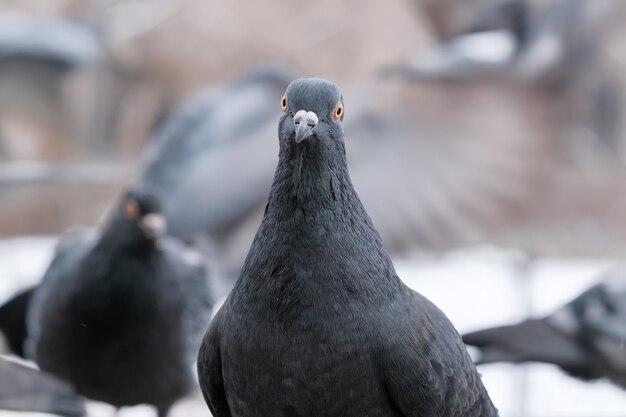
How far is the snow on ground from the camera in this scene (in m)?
5.35

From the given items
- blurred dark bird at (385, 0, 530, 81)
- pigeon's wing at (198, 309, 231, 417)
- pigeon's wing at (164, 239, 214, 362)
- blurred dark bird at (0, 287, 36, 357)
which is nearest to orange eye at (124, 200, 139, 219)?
pigeon's wing at (164, 239, 214, 362)

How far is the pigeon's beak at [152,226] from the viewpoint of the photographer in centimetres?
391

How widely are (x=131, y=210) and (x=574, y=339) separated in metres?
1.84

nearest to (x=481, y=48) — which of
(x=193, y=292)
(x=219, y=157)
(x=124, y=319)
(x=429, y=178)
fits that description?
(x=429, y=178)

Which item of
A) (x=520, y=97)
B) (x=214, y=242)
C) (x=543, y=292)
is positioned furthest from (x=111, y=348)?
(x=543, y=292)

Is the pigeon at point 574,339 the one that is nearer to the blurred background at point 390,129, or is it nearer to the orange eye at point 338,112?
the blurred background at point 390,129

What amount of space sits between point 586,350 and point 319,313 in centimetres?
219

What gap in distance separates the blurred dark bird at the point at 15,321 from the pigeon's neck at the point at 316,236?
2654 mm

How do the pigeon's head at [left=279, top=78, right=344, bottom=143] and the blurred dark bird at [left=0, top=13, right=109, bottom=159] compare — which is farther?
the blurred dark bird at [left=0, top=13, right=109, bottom=159]

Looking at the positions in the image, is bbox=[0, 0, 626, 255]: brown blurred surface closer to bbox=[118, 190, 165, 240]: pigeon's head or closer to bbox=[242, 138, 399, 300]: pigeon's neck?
bbox=[118, 190, 165, 240]: pigeon's head

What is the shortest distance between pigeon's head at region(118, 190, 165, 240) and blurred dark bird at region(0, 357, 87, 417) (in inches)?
36.4

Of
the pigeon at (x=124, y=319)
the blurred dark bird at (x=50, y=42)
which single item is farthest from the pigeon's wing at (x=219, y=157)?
the blurred dark bird at (x=50, y=42)

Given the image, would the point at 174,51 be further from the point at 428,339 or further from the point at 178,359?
the point at 428,339

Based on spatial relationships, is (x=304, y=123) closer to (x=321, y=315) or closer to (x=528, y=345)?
(x=321, y=315)
